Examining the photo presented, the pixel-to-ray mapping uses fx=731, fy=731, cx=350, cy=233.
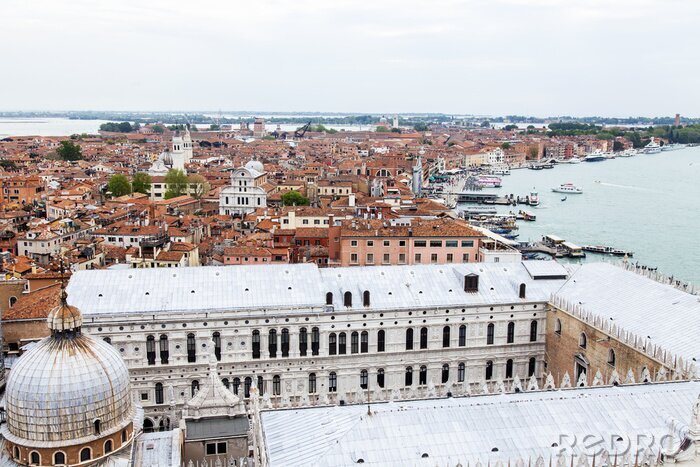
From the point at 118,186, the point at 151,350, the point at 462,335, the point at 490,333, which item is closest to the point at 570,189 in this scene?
the point at 118,186

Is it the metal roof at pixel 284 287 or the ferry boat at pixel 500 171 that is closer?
the metal roof at pixel 284 287

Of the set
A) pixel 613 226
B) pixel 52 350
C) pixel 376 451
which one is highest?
pixel 52 350

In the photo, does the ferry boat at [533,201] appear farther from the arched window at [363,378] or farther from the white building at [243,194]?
the arched window at [363,378]

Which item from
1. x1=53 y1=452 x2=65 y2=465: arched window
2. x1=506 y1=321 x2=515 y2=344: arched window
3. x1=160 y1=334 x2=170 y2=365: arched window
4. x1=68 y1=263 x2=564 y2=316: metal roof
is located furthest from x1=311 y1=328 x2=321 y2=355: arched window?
x1=53 y1=452 x2=65 y2=465: arched window

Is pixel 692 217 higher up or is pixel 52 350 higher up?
pixel 52 350

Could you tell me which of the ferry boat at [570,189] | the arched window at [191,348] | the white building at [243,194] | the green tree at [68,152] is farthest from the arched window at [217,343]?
the green tree at [68,152]

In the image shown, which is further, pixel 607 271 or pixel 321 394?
pixel 607 271

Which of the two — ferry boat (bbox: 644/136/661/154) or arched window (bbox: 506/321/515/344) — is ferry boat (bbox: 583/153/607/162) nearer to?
ferry boat (bbox: 644/136/661/154)

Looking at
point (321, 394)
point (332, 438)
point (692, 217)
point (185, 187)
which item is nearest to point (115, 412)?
point (332, 438)

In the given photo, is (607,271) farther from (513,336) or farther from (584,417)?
(584,417)
